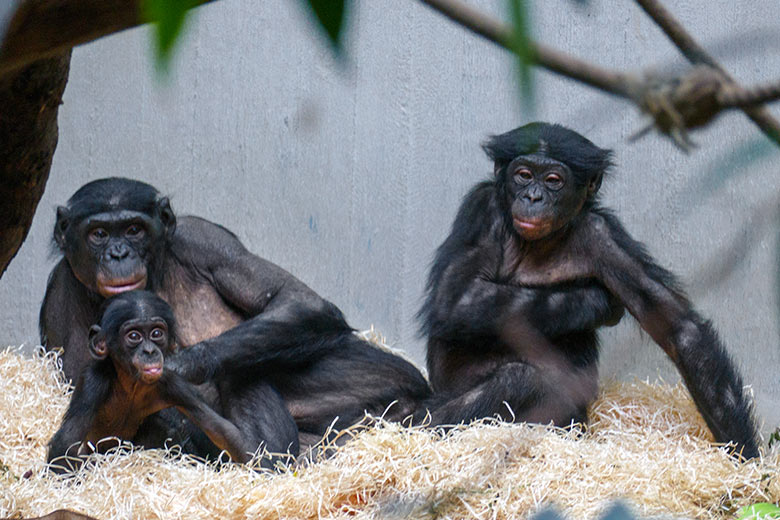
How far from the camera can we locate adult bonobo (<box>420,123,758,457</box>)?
157 inches

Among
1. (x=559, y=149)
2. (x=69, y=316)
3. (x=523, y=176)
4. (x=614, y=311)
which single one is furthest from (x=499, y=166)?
(x=69, y=316)

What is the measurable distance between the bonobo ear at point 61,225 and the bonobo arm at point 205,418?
89cm

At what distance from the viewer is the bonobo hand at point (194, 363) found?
3.86m

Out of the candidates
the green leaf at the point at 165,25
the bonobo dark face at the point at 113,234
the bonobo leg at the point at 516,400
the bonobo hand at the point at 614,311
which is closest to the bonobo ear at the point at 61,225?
the bonobo dark face at the point at 113,234

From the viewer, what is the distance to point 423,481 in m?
3.15

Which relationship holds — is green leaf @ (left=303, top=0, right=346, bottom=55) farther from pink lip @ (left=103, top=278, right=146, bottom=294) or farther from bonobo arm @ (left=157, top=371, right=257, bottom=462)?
pink lip @ (left=103, top=278, right=146, bottom=294)

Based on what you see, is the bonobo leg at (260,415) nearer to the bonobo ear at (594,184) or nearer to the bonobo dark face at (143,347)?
the bonobo dark face at (143,347)

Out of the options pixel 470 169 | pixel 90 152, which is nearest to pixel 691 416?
pixel 470 169

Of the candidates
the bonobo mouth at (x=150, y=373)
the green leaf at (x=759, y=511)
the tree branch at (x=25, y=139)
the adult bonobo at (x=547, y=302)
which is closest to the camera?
the tree branch at (x=25, y=139)

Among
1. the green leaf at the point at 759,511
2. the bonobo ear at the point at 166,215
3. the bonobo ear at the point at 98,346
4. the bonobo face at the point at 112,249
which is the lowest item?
the green leaf at the point at 759,511

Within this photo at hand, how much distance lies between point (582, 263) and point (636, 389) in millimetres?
776

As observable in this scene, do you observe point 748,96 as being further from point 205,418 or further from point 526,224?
point 526,224

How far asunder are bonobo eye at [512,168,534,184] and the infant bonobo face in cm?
157

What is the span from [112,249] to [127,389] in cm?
65
